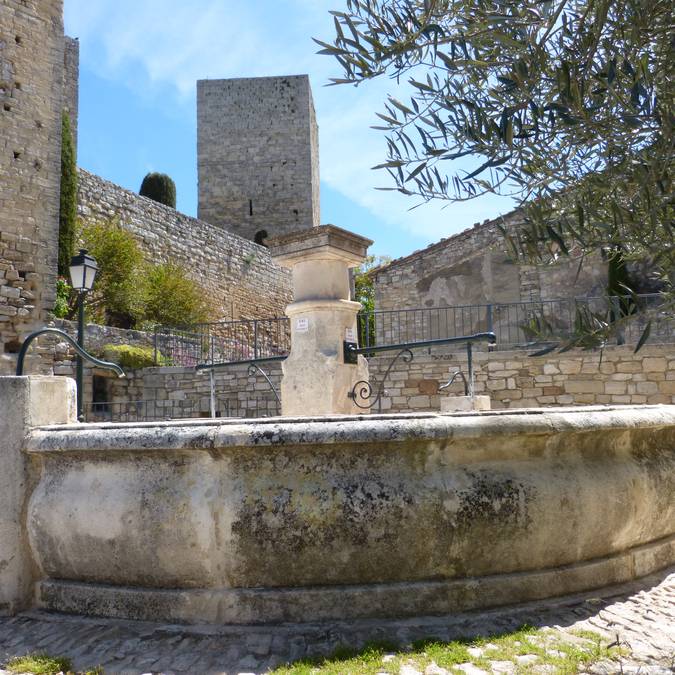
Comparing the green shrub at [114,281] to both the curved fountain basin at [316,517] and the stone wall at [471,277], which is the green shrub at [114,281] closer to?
the stone wall at [471,277]

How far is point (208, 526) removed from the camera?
2715 mm

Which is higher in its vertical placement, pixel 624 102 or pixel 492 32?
pixel 492 32

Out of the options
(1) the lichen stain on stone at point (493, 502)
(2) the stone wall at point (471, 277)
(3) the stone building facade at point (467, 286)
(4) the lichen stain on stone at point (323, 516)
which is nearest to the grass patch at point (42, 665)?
(4) the lichen stain on stone at point (323, 516)

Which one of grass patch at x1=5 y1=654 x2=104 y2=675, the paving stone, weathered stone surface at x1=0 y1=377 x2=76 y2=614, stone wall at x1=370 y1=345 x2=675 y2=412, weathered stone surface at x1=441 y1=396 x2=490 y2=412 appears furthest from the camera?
stone wall at x1=370 y1=345 x2=675 y2=412

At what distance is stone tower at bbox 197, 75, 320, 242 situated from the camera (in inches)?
1183

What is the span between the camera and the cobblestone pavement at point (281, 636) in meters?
2.37

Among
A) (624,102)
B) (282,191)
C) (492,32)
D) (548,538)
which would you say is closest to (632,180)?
(624,102)

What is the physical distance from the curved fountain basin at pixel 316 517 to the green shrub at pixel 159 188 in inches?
976

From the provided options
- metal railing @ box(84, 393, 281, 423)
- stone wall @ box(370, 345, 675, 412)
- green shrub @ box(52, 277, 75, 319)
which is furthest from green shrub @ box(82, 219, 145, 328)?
stone wall @ box(370, 345, 675, 412)

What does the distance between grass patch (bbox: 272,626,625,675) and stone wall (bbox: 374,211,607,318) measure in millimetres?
12649

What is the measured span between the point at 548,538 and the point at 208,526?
1.47m

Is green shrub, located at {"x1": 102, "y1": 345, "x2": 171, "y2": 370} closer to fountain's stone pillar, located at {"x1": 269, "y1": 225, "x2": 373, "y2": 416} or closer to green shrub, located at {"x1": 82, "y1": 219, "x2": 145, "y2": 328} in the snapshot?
green shrub, located at {"x1": 82, "y1": 219, "x2": 145, "y2": 328}

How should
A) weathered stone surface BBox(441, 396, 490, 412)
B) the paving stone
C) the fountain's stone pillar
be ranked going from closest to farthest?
1. the paving stone
2. the fountain's stone pillar
3. weathered stone surface BBox(441, 396, 490, 412)

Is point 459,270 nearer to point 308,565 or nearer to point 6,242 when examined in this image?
point 6,242
